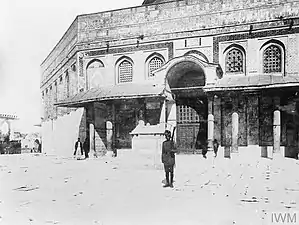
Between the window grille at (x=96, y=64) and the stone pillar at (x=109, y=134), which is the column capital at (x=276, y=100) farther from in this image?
the window grille at (x=96, y=64)

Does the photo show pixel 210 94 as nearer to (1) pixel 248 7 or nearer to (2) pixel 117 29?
(1) pixel 248 7

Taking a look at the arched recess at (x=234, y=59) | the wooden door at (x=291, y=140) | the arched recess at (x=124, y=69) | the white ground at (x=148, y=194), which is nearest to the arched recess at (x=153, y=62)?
the arched recess at (x=124, y=69)

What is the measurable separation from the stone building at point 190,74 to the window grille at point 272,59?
2 cm

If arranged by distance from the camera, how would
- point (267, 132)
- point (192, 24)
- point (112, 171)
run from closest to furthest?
point (112, 171), point (267, 132), point (192, 24)

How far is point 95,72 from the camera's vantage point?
7.38 meters

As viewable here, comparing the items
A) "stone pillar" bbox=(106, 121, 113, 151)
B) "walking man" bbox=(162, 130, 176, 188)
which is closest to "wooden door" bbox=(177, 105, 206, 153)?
"stone pillar" bbox=(106, 121, 113, 151)

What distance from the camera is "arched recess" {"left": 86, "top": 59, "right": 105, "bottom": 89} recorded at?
24.2ft

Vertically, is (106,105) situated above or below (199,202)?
above

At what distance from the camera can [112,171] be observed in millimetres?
4895

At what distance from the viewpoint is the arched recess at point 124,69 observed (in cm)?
718

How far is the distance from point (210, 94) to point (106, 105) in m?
2.10

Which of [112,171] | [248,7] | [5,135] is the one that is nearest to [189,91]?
[248,7]

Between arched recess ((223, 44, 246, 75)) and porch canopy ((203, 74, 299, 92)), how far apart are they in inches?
7.8

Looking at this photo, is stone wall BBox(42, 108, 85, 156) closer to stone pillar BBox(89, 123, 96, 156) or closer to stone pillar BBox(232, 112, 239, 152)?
stone pillar BBox(89, 123, 96, 156)
